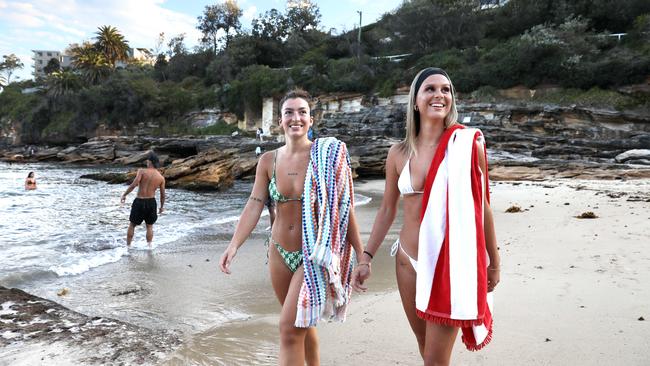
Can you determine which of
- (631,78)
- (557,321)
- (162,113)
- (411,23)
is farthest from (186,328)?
(162,113)

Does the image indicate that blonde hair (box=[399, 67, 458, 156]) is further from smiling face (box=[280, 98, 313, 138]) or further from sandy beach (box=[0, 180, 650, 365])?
sandy beach (box=[0, 180, 650, 365])

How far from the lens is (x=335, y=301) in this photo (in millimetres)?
2480

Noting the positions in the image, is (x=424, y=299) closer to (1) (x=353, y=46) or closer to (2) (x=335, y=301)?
(2) (x=335, y=301)

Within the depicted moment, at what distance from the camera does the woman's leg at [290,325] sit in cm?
236

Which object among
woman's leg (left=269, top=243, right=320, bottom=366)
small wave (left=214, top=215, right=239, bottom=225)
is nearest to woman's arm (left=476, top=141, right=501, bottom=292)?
woman's leg (left=269, top=243, right=320, bottom=366)

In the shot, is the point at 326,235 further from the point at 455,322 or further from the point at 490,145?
the point at 490,145

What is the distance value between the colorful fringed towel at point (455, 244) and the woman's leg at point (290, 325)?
0.73 metres

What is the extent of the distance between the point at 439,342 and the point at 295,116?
4.83 ft

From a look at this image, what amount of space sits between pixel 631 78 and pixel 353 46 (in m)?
24.9

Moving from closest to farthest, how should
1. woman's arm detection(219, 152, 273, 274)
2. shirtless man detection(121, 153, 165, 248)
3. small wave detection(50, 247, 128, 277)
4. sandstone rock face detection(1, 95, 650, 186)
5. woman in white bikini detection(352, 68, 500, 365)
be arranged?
woman in white bikini detection(352, 68, 500, 365) → woman's arm detection(219, 152, 273, 274) → small wave detection(50, 247, 128, 277) → shirtless man detection(121, 153, 165, 248) → sandstone rock face detection(1, 95, 650, 186)

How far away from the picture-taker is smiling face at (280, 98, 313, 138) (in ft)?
8.74

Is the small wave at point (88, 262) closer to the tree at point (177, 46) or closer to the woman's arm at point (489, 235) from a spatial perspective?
the woman's arm at point (489, 235)

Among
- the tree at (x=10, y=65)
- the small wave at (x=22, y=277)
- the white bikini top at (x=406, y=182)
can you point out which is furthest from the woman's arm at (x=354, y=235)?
the tree at (x=10, y=65)

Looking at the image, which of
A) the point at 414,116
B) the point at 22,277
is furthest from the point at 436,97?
the point at 22,277
